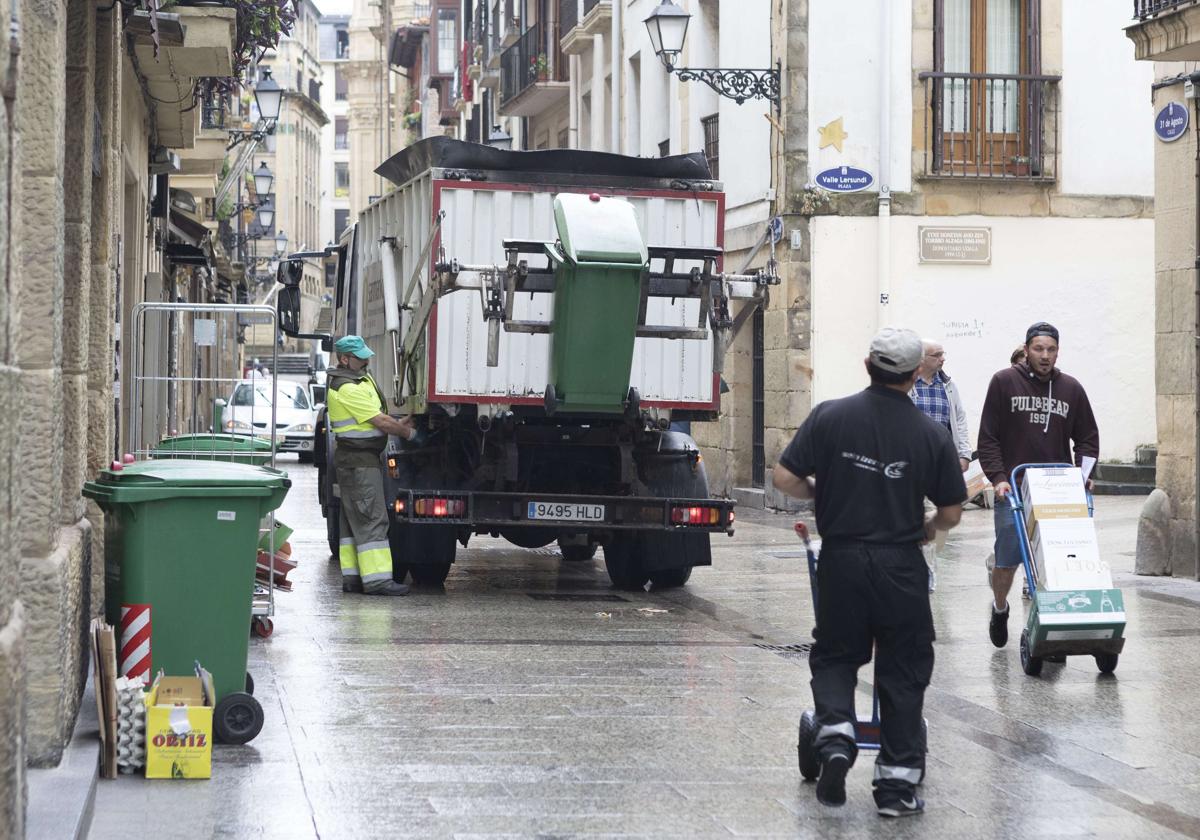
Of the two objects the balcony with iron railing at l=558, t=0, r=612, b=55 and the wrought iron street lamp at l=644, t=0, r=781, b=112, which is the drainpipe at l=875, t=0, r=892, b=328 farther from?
the balcony with iron railing at l=558, t=0, r=612, b=55

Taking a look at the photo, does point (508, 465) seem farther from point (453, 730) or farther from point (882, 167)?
point (882, 167)

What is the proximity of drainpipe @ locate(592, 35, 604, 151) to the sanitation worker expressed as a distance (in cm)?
1927

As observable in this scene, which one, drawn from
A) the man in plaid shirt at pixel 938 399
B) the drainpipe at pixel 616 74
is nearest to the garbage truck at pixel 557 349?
the man in plaid shirt at pixel 938 399

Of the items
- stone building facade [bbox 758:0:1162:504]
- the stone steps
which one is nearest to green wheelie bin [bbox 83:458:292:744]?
stone building facade [bbox 758:0:1162:504]

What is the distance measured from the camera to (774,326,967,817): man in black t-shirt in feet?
20.5

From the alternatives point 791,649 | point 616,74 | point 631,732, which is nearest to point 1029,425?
point 791,649

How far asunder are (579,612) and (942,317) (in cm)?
1058

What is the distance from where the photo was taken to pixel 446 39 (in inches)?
2352

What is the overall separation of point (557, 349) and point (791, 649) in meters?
2.65

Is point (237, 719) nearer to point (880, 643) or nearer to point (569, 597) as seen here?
point (880, 643)

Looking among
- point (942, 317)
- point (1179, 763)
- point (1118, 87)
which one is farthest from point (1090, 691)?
point (1118, 87)

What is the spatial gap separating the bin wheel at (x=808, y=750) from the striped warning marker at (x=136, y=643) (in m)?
2.46

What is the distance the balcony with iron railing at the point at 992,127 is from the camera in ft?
69.4

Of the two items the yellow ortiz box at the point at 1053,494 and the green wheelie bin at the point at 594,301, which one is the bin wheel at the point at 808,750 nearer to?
the yellow ortiz box at the point at 1053,494
